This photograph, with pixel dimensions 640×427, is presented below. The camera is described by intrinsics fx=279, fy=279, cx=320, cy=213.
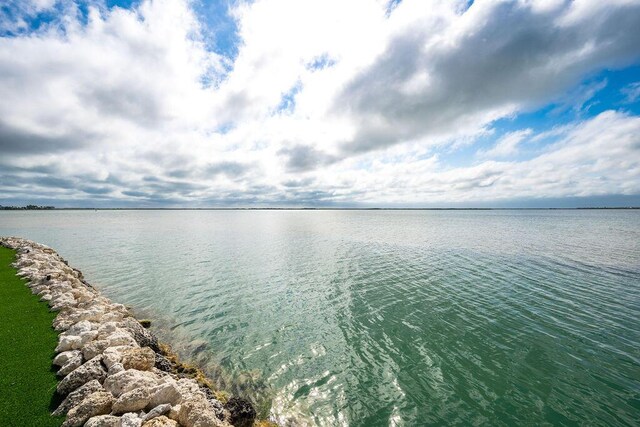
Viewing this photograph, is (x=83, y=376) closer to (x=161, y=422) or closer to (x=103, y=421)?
(x=103, y=421)

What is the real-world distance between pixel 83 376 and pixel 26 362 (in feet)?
9.80

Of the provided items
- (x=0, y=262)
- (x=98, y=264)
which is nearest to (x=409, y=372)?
(x=0, y=262)

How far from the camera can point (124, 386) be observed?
9.27 m

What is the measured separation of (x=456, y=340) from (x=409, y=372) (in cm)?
465

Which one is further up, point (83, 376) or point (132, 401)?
point (83, 376)

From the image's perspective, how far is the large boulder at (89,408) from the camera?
7.88 meters

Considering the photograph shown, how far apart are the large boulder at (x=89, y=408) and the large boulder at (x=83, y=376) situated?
50.3 inches

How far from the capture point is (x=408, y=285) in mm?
27203

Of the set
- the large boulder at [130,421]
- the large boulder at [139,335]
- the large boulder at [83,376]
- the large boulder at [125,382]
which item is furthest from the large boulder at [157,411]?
the large boulder at [139,335]

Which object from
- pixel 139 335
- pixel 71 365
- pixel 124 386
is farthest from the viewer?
pixel 139 335

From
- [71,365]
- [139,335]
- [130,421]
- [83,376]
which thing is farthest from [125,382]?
[139,335]

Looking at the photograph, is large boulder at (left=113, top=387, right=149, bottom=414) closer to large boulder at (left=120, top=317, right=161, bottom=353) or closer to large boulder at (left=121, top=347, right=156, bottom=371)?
large boulder at (left=121, top=347, right=156, bottom=371)

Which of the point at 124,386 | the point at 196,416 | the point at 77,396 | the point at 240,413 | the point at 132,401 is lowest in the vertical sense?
the point at 240,413

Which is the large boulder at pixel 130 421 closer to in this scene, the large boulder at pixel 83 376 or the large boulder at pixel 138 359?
the large boulder at pixel 83 376
